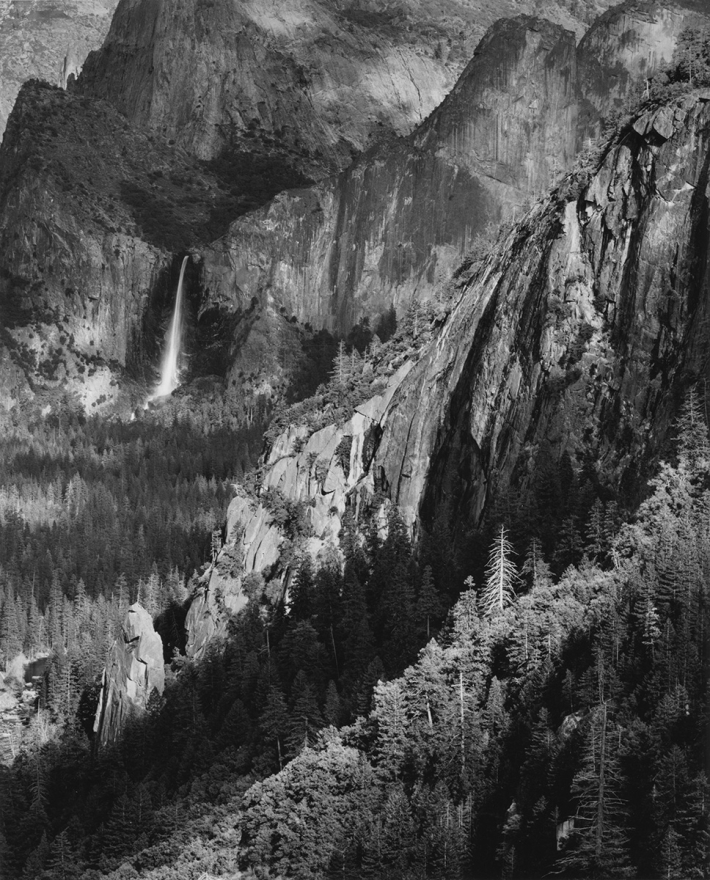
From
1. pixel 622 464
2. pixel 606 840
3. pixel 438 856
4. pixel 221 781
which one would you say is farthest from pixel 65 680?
pixel 606 840

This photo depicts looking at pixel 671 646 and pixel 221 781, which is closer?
pixel 671 646

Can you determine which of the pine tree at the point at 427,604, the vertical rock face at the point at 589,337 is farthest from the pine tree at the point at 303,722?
the vertical rock face at the point at 589,337

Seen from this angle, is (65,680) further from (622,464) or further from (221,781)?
(622,464)

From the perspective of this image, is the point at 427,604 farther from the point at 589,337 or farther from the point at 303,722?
the point at 589,337

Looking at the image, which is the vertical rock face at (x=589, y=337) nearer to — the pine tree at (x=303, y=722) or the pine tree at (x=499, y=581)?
the pine tree at (x=499, y=581)

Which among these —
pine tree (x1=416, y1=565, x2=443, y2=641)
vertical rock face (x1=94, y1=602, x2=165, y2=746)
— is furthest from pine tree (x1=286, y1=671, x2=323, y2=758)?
vertical rock face (x1=94, y1=602, x2=165, y2=746)

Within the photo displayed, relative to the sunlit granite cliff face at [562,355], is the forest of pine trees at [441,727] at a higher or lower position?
lower

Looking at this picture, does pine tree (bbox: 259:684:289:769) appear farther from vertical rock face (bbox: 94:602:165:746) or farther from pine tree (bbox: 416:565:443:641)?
vertical rock face (bbox: 94:602:165:746)

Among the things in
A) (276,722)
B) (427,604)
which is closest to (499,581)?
(427,604)
